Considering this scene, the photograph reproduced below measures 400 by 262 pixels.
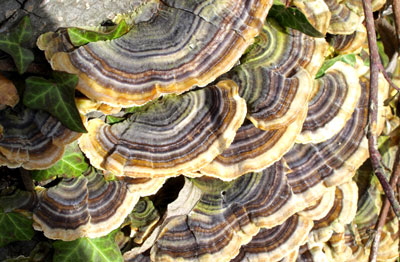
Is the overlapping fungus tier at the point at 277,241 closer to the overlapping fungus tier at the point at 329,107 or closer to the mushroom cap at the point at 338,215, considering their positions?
the mushroom cap at the point at 338,215

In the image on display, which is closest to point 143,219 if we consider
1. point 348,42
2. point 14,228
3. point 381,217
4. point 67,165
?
point 67,165

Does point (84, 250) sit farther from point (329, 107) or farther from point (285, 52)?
point (329, 107)

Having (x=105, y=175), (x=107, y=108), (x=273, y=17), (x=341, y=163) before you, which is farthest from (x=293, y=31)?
(x=105, y=175)

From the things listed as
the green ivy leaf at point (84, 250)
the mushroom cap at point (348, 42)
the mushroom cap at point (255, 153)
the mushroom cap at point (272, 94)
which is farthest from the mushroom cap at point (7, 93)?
the mushroom cap at point (348, 42)

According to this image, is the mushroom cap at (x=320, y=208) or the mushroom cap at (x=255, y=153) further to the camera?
the mushroom cap at (x=320, y=208)

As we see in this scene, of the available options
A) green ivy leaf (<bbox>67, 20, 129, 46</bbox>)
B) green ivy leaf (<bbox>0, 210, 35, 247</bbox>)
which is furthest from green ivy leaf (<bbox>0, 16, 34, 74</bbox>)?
green ivy leaf (<bbox>0, 210, 35, 247</bbox>)
